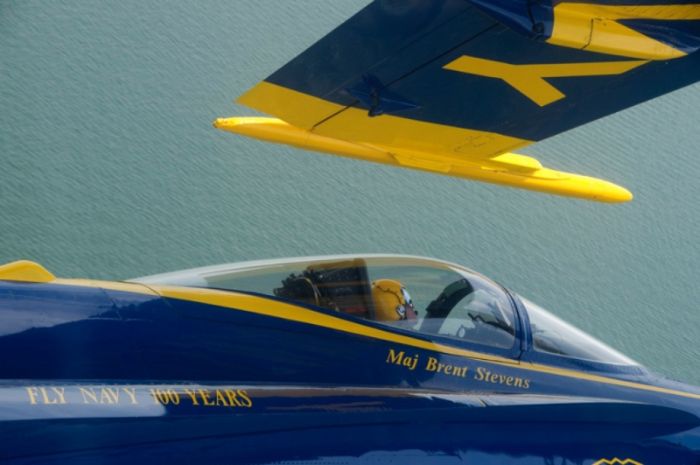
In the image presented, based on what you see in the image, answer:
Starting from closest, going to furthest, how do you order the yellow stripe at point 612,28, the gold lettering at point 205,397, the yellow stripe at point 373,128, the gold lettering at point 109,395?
the gold lettering at point 109,395 → the gold lettering at point 205,397 → the yellow stripe at point 612,28 → the yellow stripe at point 373,128

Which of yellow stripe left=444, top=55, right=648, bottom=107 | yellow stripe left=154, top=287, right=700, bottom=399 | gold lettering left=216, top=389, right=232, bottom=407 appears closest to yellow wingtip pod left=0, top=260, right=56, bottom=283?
yellow stripe left=154, top=287, right=700, bottom=399

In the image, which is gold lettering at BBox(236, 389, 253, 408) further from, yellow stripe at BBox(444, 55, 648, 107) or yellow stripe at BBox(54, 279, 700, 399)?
yellow stripe at BBox(444, 55, 648, 107)

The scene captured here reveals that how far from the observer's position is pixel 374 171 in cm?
480

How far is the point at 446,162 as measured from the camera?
3.64 meters

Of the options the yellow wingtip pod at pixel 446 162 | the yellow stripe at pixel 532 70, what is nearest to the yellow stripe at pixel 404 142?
the yellow wingtip pod at pixel 446 162

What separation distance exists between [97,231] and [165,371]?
2.37 meters

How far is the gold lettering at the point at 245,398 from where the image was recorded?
1.97m

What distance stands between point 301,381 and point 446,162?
1653mm

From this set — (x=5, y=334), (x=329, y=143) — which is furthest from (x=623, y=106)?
(x=5, y=334)

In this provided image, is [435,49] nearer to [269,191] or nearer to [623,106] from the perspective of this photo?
[623,106]

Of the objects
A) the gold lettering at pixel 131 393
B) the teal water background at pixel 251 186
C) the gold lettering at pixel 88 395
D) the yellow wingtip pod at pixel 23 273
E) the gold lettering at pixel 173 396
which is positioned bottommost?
the gold lettering at pixel 88 395

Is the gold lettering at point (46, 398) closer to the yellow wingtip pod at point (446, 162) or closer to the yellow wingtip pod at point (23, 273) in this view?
the yellow wingtip pod at point (23, 273)

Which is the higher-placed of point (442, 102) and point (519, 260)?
point (442, 102)

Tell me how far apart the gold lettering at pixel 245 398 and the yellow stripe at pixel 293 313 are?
11.0 inches
